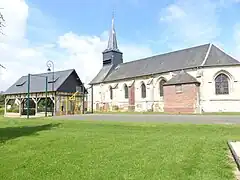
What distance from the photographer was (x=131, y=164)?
541 cm

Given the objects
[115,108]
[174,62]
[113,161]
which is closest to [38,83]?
[115,108]

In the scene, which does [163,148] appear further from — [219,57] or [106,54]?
[106,54]

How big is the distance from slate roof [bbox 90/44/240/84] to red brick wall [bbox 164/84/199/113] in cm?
378

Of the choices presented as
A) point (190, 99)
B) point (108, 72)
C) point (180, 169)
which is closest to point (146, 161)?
point (180, 169)

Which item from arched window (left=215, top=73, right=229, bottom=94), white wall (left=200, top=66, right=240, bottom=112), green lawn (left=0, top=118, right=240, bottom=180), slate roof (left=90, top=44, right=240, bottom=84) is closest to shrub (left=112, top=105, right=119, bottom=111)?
slate roof (left=90, top=44, right=240, bottom=84)

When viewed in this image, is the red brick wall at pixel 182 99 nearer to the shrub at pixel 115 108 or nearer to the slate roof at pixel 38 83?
the shrub at pixel 115 108

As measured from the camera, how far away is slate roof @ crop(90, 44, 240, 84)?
3434cm

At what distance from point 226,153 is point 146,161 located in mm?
2496

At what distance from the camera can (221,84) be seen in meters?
33.6

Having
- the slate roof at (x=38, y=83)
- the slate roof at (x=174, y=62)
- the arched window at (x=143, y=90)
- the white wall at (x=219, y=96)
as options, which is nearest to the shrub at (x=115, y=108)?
the slate roof at (x=174, y=62)

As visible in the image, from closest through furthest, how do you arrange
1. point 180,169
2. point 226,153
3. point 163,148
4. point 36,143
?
point 180,169, point 226,153, point 163,148, point 36,143

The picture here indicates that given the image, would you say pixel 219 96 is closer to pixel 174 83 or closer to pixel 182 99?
pixel 182 99

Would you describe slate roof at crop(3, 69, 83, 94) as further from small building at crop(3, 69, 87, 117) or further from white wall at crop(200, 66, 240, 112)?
white wall at crop(200, 66, 240, 112)

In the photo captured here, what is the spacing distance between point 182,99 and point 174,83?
2373 millimetres
